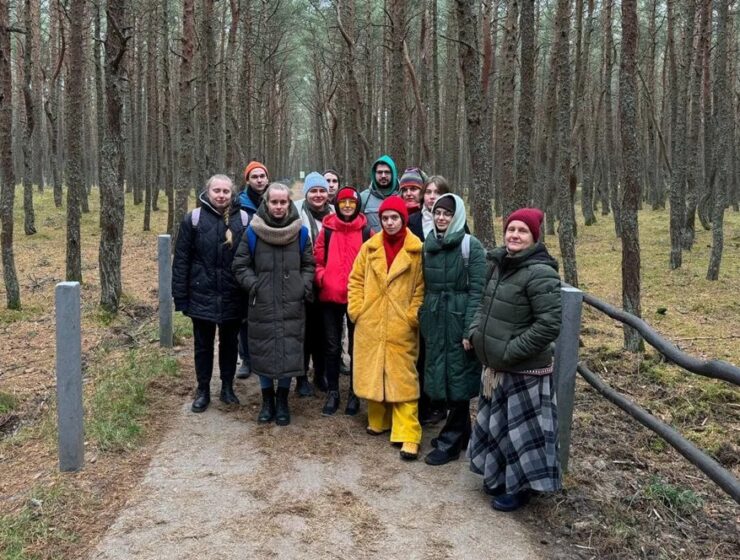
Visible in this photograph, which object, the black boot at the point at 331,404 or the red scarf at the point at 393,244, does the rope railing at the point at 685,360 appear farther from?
the black boot at the point at 331,404

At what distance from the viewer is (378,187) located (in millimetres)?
5723

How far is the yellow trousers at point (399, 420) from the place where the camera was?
4.43m

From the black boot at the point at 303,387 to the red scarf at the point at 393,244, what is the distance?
1.62 m

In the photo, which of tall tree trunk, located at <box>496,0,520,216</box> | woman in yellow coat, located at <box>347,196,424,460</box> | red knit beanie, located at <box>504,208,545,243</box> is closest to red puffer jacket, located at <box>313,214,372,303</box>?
woman in yellow coat, located at <box>347,196,424,460</box>

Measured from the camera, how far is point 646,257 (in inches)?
598

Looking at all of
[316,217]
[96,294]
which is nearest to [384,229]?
[316,217]

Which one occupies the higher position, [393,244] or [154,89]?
[154,89]

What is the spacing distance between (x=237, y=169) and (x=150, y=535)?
57.4ft

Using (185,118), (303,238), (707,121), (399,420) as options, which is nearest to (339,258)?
(303,238)

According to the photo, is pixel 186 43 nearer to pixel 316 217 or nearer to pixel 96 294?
pixel 96 294

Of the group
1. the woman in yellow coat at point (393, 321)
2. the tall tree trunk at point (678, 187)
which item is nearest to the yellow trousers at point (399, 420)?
the woman in yellow coat at point (393, 321)

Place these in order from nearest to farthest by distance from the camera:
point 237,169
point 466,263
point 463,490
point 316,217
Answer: point 463,490
point 466,263
point 316,217
point 237,169

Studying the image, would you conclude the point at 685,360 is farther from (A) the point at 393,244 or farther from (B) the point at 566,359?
(A) the point at 393,244

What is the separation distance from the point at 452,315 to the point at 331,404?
1517 millimetres
